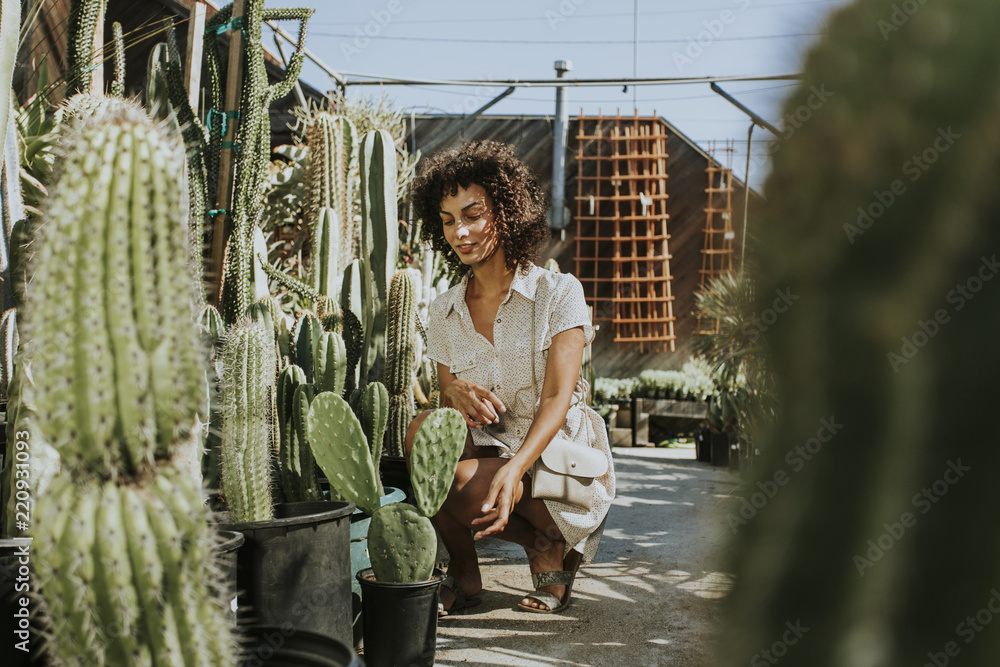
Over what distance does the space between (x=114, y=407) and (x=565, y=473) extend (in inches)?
63.7

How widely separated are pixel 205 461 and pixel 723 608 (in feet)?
6.85

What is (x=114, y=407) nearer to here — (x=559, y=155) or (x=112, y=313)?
(x=112, y=313)

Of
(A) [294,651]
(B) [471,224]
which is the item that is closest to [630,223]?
(B) [471,224]

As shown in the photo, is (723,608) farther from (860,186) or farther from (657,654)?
(657,654)

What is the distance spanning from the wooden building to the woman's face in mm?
5858

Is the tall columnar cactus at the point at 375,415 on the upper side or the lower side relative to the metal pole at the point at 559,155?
lower

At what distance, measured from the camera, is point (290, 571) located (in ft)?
5.41

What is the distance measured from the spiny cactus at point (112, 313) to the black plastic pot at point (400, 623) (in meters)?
1.00

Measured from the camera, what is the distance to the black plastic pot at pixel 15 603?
1164mm

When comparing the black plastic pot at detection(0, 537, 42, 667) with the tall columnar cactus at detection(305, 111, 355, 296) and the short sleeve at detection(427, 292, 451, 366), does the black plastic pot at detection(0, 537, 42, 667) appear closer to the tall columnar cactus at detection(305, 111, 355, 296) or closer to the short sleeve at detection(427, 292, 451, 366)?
the short sleeve at detection(427, 292, 451, 366)

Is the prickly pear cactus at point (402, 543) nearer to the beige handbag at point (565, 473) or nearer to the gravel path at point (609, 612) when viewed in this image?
the gravel path at point (609, 612)

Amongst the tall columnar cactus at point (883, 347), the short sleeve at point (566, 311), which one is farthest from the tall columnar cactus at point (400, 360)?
the tall columnar cactus at point (883, 347)

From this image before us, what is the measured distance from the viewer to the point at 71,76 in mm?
2160

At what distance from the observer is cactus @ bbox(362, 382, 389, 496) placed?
84.7 inches
